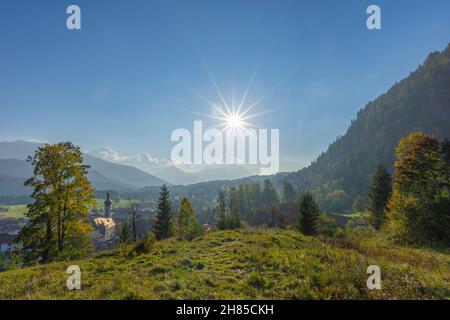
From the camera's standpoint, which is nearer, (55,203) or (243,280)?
(243,280)

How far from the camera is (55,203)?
19.6 metres

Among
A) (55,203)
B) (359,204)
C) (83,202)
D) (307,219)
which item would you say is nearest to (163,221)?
(83,202)

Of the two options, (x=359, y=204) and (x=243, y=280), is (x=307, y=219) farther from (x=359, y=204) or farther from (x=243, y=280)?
(x=359, y=204)

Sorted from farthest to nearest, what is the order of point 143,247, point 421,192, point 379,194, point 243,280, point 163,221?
point 163,221
point 379,194
point 421,192
point 143,247
point 243,280

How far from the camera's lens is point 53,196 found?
19.3 metres

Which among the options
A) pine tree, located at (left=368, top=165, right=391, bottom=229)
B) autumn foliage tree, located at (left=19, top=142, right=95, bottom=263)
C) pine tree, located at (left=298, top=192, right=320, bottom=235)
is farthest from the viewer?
pine tree, located at (left=368, top=165, right=391, bottom=229)

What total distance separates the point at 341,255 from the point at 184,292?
368 inches

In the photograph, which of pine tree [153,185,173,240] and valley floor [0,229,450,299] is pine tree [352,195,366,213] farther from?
valley floor [0,229,450,299]

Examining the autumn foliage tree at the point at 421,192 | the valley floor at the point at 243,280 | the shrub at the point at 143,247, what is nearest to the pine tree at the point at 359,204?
the autumn foliage tree at the point at 421,192

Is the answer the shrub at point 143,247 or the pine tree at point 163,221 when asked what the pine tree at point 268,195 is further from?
the shrub at point 143,247

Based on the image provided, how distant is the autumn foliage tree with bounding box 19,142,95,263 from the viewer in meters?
19.3

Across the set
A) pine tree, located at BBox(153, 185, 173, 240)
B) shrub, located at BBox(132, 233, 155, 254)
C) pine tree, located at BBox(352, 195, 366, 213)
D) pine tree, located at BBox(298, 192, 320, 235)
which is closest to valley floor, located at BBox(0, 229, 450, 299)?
shrub, located at BBox(132, 233, 155, 254)

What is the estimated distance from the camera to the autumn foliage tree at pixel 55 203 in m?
19.3

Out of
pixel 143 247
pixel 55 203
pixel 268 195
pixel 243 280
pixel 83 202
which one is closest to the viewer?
pixel 243 280
